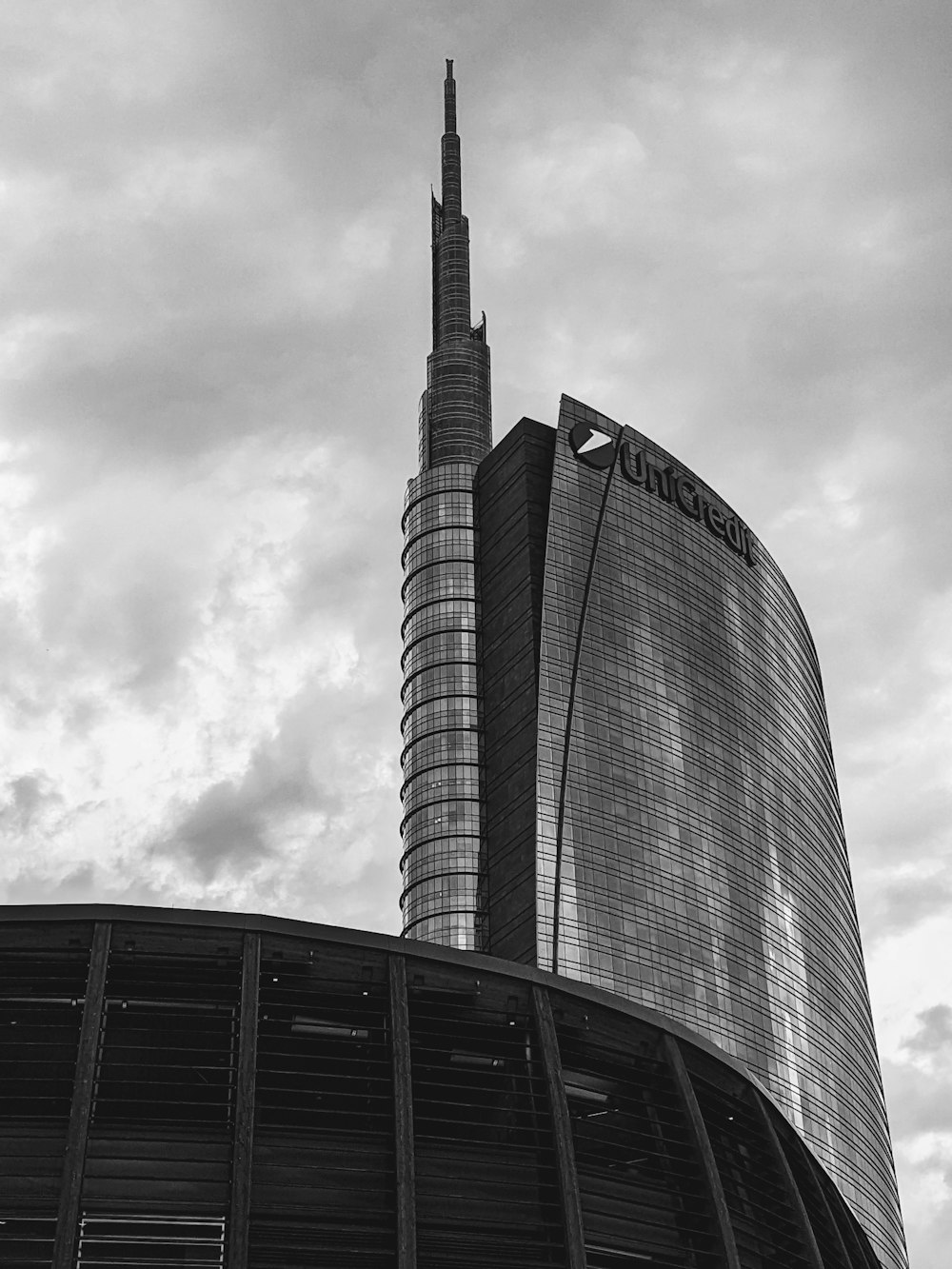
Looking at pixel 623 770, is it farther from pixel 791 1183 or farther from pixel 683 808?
pixel 791 1183

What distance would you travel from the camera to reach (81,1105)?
1252 inches

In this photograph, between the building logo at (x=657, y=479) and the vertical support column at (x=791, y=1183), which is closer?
the vertical support column at (x=791, y=1183)

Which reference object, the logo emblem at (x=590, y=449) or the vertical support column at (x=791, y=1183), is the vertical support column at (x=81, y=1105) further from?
the logo emblem at (x=590, y=449)

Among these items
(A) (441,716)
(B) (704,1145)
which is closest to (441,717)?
(A) (441,716)

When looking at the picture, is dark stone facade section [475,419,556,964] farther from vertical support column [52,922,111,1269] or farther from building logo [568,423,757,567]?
vertical support column [52,922,111,1269]

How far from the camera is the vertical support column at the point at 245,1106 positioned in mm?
30781

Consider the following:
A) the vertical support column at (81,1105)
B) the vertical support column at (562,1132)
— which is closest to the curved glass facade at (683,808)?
the vertical support column at (562,1132)

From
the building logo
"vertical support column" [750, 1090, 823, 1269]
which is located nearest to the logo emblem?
the building logo

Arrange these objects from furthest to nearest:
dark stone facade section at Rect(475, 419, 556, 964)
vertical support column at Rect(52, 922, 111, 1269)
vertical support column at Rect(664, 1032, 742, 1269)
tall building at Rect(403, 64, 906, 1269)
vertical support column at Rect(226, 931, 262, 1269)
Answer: dark stone facade section at Rect(475, 419, 556, 964)
tall building at Rect(403, 64, 906, 1269)
vertical support column at Rect(664, 1032, 742, 1269)
vertical support column at Rect(226, 931, 262, 1269)
vertical support column at Rect(52, 922, 111, 1269)

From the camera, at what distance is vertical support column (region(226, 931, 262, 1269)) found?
30.8 m

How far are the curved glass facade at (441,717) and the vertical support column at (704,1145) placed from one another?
130288 mm

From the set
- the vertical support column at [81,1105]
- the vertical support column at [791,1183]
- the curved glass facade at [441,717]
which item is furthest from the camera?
the curved glass facade at [441,717]

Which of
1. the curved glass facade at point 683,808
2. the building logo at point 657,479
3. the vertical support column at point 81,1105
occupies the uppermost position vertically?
the building logo at point 657,479

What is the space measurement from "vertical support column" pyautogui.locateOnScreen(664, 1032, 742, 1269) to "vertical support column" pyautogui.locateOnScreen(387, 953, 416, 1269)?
6989mm
